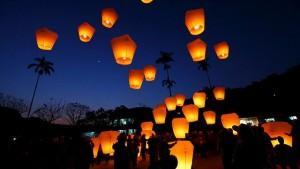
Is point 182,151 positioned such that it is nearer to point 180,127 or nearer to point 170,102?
point 180,127

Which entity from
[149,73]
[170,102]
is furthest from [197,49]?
[170,102]

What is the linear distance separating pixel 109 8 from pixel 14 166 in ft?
20.8

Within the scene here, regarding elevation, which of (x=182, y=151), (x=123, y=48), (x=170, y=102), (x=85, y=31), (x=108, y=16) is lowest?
(x=182, y=151)

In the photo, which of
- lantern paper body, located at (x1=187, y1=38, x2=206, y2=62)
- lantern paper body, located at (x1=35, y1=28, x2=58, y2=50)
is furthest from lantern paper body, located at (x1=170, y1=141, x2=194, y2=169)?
lantern paper body, located at (x1=35, y1=28, x2=58, y2=50)

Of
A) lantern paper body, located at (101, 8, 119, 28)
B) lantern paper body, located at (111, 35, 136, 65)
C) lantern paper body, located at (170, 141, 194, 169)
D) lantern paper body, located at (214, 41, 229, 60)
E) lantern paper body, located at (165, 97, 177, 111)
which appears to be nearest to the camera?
lantern paper body, located at (170, 141, 194, 169)

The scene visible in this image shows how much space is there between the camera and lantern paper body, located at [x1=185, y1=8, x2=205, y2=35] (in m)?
7.95

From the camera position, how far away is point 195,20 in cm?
797

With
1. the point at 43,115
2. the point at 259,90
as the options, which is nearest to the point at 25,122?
the point at 259,90

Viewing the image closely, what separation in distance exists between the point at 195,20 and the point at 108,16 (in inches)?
126

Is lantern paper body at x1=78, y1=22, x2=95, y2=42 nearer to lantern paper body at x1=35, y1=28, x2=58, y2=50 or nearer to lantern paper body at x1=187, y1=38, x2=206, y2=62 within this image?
lantern paper body at x1=35, y1=28, x2=58, y2=50

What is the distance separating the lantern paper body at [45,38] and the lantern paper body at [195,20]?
15.4 feet

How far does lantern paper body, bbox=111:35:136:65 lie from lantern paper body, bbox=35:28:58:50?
216 cm

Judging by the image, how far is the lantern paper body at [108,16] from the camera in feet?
27.7

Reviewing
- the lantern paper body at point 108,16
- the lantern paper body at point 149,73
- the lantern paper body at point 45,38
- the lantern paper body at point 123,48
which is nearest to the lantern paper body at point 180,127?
the lantern paper body at point 149,73
